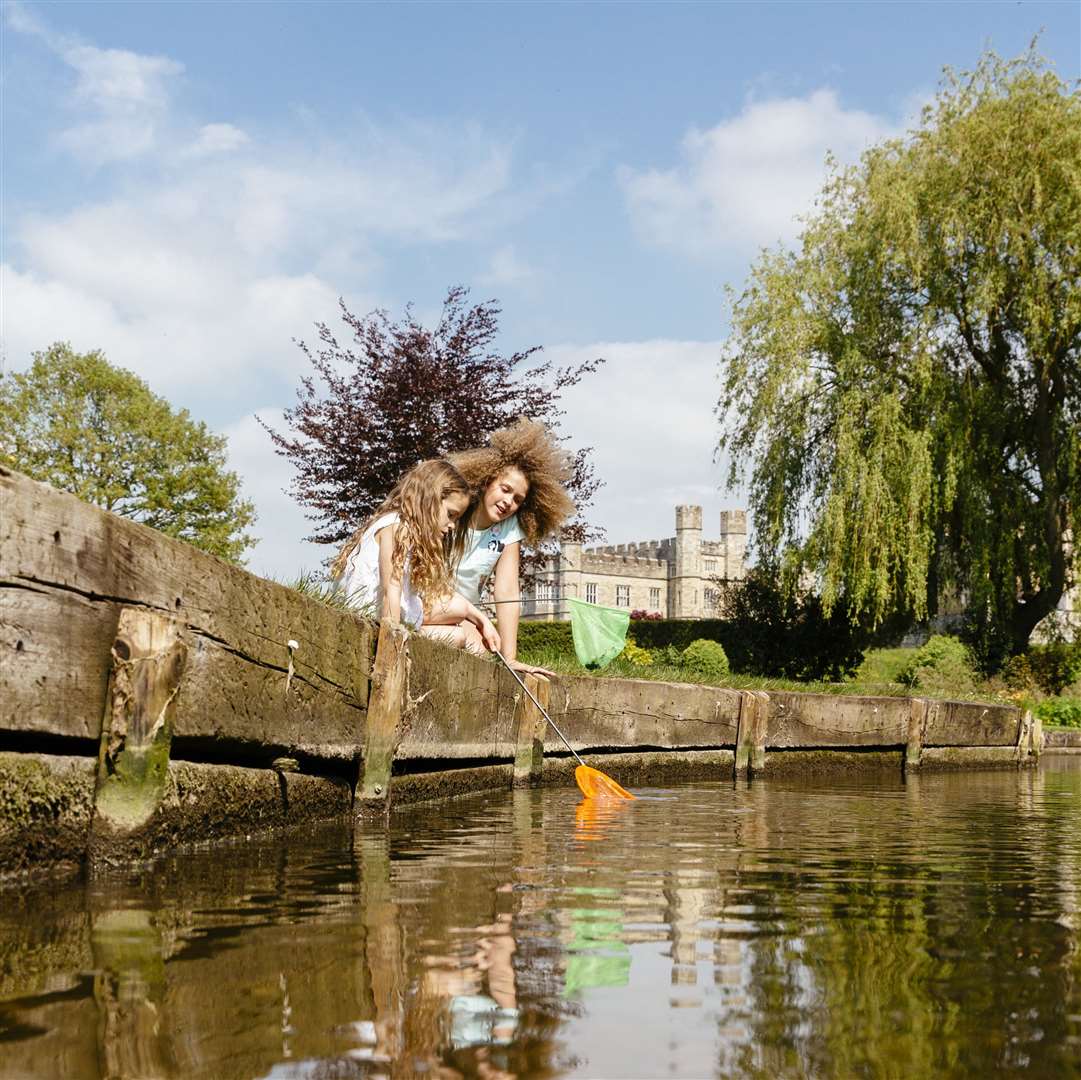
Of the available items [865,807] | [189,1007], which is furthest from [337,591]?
[189,1007]

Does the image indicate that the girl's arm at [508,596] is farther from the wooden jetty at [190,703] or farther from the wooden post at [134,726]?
the wooden post at [134,726]

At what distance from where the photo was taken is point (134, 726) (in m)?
3.43

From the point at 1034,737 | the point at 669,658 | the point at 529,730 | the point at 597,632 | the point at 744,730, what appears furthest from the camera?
the point at 669,658

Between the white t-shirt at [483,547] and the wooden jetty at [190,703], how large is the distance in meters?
0.61

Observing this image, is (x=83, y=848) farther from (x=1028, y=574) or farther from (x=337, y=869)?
(x=1028, y=574)

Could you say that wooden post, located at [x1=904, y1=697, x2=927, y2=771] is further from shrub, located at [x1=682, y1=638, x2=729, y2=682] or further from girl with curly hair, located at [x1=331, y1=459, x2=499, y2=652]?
shrub, located at [x1=682, y1=638, x2=729, y2=682]

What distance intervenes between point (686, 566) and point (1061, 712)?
44.2 m

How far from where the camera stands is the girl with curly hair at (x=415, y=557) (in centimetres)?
586

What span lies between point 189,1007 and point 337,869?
1.73 metres

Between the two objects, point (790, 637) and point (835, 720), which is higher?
point (790, 637)

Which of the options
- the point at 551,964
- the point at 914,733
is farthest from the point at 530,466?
the point at 914,733

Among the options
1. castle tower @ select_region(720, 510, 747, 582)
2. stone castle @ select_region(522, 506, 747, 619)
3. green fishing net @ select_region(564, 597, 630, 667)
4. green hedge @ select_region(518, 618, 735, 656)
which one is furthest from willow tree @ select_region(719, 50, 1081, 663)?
castle tower @ select_region(720, 510, 747, 582)

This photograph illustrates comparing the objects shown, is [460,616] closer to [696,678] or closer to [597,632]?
[597,632]

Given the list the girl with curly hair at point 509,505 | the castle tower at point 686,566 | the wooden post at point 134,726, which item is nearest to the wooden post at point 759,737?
the girl with curly hair at point 509,505
